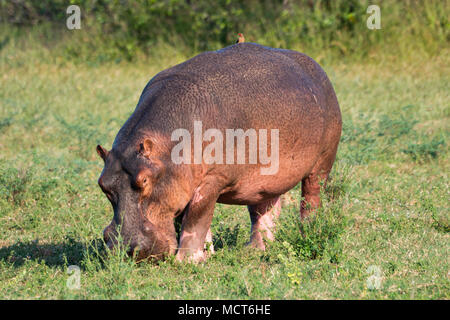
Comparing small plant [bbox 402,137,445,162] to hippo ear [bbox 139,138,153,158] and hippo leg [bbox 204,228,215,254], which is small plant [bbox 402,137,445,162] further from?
hippo ear [bbox 139,138,153,158]

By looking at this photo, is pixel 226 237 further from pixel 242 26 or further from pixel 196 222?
pixel 242 26

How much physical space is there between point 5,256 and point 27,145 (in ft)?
11.3

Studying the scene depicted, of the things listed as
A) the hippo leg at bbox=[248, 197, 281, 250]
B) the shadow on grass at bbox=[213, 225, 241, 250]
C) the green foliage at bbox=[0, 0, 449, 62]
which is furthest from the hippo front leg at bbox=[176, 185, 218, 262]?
the green foliage at bbox=[0, 0, 449, 62]

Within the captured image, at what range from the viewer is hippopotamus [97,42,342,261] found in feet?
12.5

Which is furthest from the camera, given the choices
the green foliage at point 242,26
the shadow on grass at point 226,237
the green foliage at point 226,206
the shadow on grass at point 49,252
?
the green foliage at point 242,26

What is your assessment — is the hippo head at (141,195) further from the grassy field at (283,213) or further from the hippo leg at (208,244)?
the hippo leg at (208,244)

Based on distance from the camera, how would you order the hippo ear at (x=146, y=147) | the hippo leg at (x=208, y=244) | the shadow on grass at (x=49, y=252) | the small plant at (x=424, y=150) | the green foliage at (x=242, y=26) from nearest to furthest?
the hippo ear at (x=146, y=147) < the hippo leg at (x=208, y=244) < the shadow on grass at (x=49, y=252) < the small plant at (x=424, y=150) < the green foliage at (x=242, y=26)

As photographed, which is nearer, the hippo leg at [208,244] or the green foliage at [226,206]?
the green foliage at [226,206]

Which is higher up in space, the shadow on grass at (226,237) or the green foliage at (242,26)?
the green foliage at (242,26)

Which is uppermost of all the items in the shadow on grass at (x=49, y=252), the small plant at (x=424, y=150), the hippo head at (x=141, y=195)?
the hippo head at (x=141, y=195)

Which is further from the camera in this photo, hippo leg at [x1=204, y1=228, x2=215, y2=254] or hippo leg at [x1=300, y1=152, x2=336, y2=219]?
hippo leg at [x1=300, y1=152, x2=336, y2=219]

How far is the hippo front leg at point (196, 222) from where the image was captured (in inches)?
160

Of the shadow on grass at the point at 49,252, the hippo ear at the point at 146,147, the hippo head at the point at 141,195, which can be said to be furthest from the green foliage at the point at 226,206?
the hippo ear at the point at 146,147
